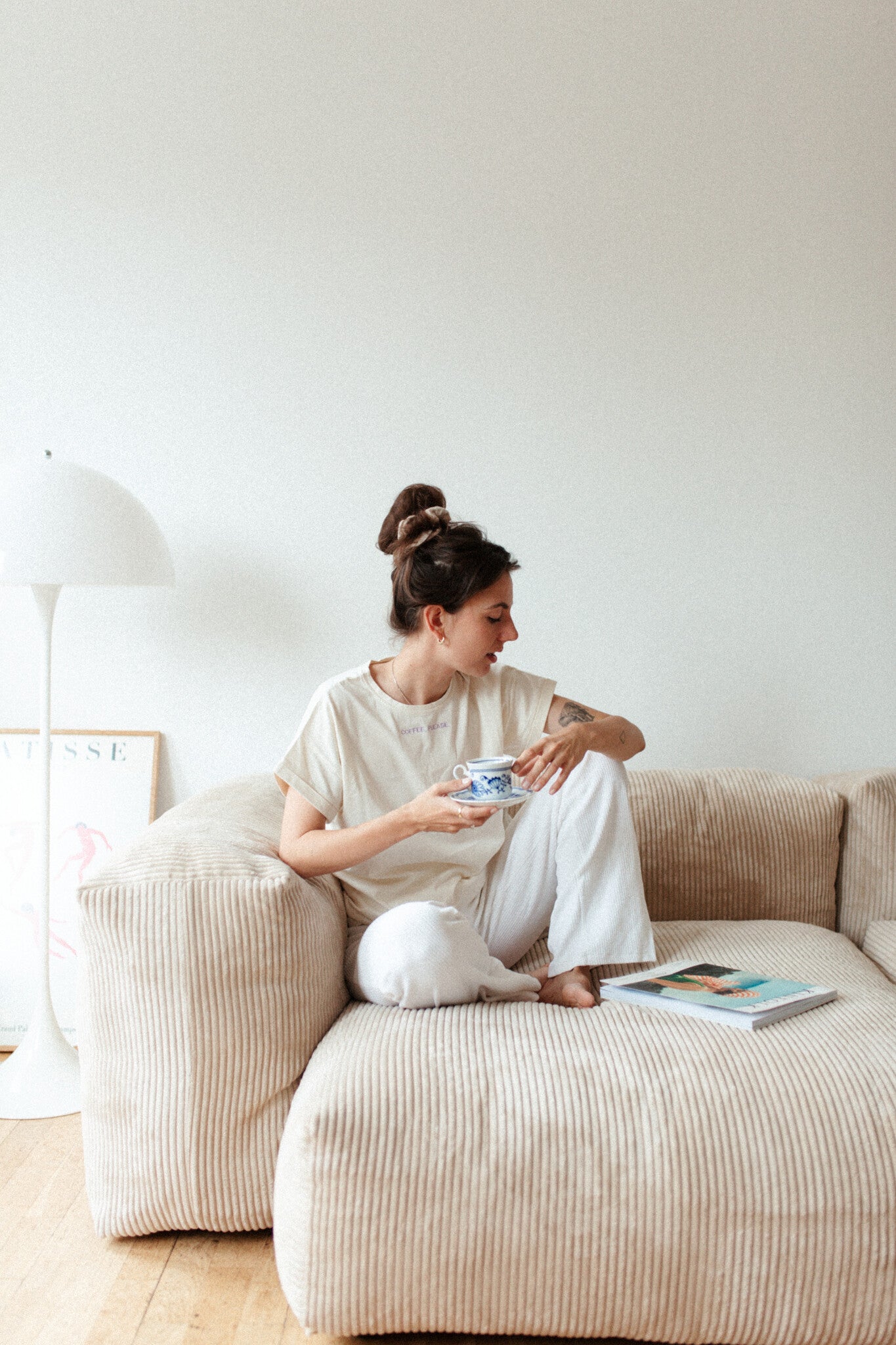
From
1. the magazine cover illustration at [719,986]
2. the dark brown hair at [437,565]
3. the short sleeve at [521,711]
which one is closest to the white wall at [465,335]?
the short sleeve at [521,711]

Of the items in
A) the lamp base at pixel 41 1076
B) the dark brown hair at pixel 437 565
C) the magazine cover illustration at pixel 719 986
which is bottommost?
the lamp base at pixel 41 1076

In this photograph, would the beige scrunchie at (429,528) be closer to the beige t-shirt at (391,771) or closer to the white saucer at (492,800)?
the beige t-shirt at (391,771)

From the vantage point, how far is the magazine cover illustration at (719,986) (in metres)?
1.63

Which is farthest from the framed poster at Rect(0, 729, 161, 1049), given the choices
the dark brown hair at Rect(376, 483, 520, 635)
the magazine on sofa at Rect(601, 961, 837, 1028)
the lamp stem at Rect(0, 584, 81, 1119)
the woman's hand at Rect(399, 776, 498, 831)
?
the magazine on sofa at Rect(601, 961, 837, 1028)

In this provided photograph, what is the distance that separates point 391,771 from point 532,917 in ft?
1.15

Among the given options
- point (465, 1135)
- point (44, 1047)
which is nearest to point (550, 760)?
point (465, 1135)

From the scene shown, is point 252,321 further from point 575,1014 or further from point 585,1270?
point 585,1270

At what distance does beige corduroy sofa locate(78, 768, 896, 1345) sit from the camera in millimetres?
1360

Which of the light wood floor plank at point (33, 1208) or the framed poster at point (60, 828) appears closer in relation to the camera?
the light wood floor plank at point (33, 1208)

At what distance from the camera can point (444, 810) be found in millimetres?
1688

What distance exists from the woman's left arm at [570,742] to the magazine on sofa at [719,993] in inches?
13.1

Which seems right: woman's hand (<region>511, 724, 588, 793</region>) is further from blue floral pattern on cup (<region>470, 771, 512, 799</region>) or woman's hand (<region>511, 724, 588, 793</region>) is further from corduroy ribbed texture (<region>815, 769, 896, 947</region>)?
corduroy ribbed texture (<region>815, 769, 896, 947</region>)

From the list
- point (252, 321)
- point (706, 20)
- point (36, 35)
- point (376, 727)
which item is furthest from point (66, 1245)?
point (706, 20)

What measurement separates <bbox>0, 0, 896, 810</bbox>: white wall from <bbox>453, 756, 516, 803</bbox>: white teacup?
985 millimetres
